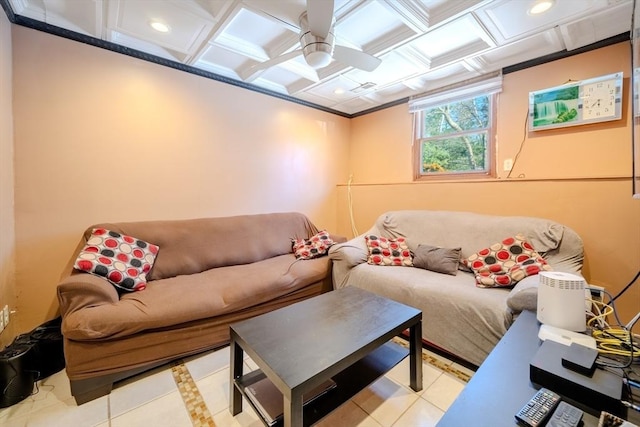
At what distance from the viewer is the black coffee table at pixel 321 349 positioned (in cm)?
110

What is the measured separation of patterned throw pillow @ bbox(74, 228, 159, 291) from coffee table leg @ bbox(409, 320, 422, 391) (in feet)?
6.42

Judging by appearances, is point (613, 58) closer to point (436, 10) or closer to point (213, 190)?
point (436, 10)

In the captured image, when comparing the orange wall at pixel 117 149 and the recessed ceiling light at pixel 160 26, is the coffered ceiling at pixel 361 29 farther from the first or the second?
the orange wall at pixel 117 149

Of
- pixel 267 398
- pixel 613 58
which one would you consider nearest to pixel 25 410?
pixel 267 398

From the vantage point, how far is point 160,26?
2080mm

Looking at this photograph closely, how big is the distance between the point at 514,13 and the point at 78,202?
146 inches

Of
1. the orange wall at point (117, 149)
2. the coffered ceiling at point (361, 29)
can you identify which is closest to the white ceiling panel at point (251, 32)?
the coffered ceiling at point (361, 29)

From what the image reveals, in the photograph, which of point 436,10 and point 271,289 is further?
point 271,289

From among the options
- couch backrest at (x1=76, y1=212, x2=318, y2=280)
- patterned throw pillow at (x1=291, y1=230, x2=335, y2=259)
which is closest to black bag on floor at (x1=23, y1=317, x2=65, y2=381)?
couch backrest at (x1=76, y1=212, x2=318, y2=280)

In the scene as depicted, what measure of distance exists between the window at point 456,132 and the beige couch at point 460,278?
0.75 meters

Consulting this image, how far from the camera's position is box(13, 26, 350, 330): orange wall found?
2045mm

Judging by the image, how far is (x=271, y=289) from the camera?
2.20 metres

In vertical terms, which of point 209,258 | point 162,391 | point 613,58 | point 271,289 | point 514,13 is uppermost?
point 514,13

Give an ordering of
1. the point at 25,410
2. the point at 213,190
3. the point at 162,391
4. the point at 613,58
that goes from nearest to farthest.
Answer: the point at 25,410, the point at 162,391, the point at 613,58, the point at 213,190
